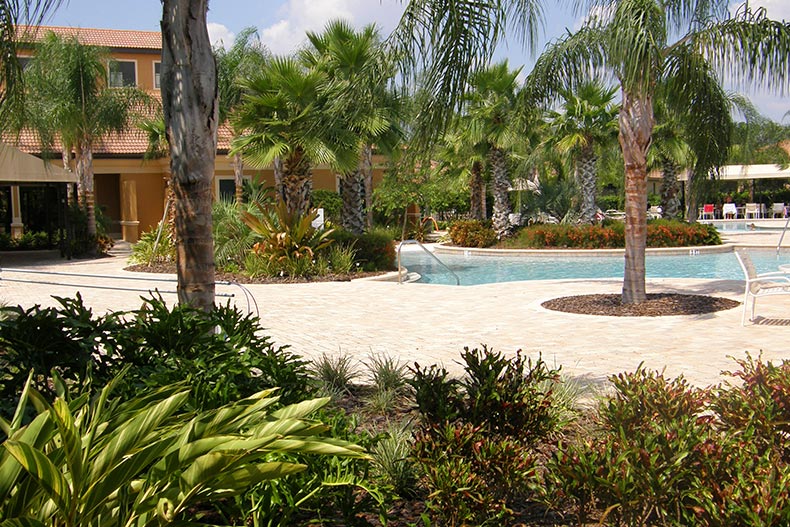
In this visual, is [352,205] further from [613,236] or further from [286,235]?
[613,236]

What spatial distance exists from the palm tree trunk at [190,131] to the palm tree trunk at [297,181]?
1257cm

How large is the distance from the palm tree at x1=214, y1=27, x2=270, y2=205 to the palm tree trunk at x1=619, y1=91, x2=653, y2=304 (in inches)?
634

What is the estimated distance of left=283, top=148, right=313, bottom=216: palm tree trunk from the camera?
17891 millimetres


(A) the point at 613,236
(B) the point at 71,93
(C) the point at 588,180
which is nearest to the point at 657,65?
(A) the point at 613,236

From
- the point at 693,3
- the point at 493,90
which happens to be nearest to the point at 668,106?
the point at 693,3

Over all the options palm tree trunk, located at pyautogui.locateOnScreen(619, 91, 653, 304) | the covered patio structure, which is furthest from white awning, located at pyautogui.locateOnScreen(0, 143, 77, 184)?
palm tree trunk, located at pyautogui.locateOnScreen(619, 91, 653, 304)

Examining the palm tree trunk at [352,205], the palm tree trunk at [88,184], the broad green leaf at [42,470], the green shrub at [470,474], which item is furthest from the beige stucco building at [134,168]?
the broad green leaf at [42,470]

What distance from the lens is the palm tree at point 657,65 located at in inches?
363

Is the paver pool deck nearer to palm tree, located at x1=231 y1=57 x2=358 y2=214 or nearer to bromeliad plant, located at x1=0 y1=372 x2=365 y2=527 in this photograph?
palm tree, located at x1=231 y1=57 x2=358 y2=214

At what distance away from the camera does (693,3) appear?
10328 millimetres

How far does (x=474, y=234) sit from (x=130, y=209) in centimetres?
1404

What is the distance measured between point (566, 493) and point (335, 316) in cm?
808

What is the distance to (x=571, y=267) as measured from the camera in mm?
21719

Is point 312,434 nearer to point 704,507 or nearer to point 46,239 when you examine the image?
point 704,507
